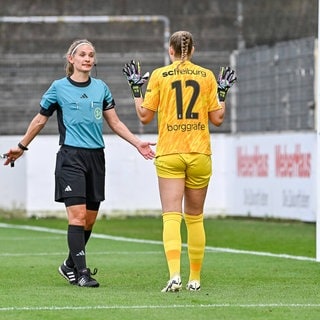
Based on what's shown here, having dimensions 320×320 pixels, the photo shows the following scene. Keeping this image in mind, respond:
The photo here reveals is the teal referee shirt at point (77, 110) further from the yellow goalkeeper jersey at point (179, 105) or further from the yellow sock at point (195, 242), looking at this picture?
the yellow sock at point (195, 242)

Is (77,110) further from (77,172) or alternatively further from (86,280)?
(86,280)

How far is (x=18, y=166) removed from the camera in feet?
79.8

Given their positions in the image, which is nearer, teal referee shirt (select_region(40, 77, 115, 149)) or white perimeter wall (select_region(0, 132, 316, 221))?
teal referee shirt (select_region(40, 77, 115, 149))

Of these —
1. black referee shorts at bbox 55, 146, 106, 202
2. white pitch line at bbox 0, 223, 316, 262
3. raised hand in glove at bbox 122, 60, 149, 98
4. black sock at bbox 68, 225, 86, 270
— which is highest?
raised hand in glove at bbox 122, 60, 149, 98

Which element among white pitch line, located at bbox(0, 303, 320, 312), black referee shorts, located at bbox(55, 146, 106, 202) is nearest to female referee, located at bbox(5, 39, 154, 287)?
black referee shorts, located at bbox(55, 146, 106, 202)

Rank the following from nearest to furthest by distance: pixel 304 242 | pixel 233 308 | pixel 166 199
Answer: pixel 233 308 < pixel 166 199 < pixel 304 242

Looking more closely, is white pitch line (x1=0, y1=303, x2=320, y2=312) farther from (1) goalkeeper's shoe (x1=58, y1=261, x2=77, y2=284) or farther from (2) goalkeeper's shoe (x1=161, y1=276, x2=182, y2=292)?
(1) goalkeeper's shoe (x1=58, y1=261, x2=77, y2=284)

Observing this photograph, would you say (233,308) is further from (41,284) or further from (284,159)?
(284,159)

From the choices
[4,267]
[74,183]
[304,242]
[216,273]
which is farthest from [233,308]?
[304,242]

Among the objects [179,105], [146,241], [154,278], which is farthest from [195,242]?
[146,241]

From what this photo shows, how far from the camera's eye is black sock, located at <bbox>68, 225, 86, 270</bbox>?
10984mm

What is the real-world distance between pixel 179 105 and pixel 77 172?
1150 millimetres

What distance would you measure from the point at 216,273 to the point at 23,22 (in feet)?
46.4

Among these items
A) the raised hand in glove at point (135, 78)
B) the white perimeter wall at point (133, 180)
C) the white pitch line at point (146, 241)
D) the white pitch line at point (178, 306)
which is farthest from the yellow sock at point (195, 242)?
the white perimeter wall at point (133, 180)
